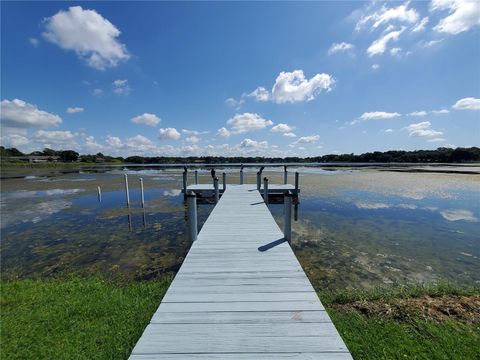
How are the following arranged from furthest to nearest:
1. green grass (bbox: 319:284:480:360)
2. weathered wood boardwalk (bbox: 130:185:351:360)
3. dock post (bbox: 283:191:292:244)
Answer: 1. dock post (bbox: 283:191:292:244)
2. green grass (bbox: 319:284:480:360)
3. weathered wood boardwalk (bbox: 130:185:351:360)

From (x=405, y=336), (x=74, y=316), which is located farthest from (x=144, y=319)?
(x=405, y=336)

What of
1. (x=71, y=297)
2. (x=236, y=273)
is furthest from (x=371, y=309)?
(x=71, y=297)

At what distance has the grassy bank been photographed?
3258 mm

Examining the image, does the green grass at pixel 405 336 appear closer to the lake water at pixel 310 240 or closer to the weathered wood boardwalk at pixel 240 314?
the weathered wood boardwalk at pixel 240 314

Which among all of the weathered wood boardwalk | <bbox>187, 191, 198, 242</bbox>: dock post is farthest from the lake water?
the weathered wood boardwalk

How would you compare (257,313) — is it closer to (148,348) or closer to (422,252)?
(148,348)

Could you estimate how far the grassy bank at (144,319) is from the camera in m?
3.26

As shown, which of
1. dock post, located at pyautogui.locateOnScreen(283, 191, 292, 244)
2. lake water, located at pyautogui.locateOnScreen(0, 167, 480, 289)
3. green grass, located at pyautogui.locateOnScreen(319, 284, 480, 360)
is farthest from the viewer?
lake water, located at pyautogui.locateOnScreen(0, 167, 480, 289)

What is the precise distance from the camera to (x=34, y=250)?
7711mm

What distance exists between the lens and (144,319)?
403 cm

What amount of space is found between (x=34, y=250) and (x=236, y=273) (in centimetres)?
806

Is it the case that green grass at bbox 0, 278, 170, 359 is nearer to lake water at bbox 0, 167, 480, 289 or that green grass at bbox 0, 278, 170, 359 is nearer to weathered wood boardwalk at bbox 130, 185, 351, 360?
lake water at bbox 0, 167, 480, 289

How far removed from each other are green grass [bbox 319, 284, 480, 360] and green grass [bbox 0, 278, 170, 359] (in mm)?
3475

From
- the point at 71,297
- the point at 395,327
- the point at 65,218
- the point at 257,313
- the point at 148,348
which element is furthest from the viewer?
the point at 65,218
